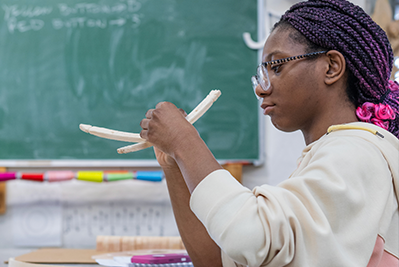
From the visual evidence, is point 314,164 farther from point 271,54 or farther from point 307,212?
point 271,54

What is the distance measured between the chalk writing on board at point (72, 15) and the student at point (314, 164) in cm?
141

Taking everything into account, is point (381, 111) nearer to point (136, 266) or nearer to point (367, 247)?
point (367, 247)

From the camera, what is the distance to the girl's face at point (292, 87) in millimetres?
702

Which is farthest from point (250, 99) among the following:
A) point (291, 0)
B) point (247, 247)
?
point (247, 247)

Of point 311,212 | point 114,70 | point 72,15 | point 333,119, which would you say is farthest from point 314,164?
point 72,15

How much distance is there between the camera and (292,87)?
0.71 metres

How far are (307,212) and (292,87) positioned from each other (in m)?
0.30

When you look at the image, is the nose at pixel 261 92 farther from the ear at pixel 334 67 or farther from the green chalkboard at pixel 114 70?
the green chalkboard at pixel 114 70

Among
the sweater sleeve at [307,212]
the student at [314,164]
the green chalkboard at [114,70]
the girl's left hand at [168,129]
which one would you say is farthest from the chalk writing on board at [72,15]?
the sweater sleeve at [307,212]

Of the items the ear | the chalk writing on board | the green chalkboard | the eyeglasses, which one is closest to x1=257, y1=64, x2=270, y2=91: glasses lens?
the eyeglasses

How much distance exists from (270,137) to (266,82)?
134cm

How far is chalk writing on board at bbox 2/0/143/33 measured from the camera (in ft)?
6.59

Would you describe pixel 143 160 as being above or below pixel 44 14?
below

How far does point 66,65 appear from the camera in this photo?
2.01m
